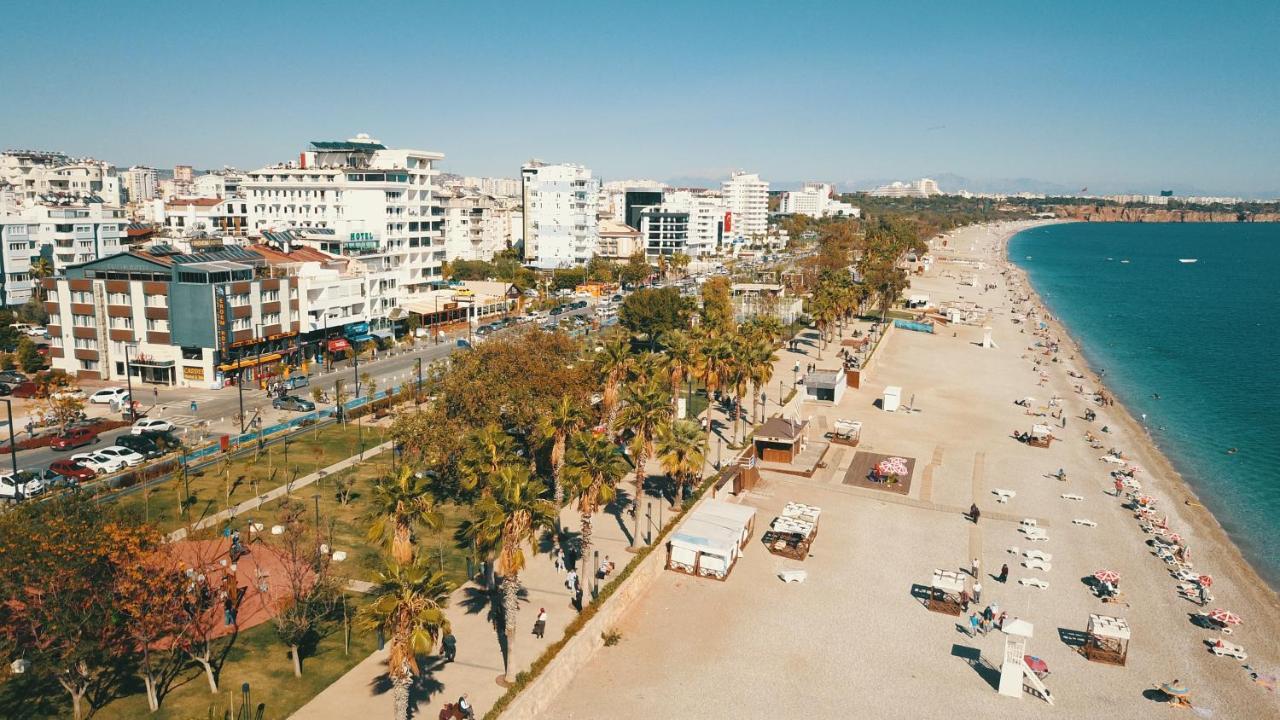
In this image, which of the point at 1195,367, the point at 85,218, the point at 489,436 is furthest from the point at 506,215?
the point at 489,436

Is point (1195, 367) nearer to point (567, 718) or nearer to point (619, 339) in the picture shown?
point (619, 339)

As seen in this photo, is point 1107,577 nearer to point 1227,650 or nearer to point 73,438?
point 1227,650

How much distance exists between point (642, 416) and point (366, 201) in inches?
3362

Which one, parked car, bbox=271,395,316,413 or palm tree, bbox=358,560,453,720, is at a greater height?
palm tree, bbox=358,560,453,720

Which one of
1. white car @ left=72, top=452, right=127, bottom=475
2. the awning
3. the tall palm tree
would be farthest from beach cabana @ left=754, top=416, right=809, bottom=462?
the awning

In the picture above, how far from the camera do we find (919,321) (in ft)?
412

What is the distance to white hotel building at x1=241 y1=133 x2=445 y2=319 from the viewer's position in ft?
370

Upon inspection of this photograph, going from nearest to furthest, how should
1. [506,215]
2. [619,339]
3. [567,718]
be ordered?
[567,718] → [619,339] → [506,215]

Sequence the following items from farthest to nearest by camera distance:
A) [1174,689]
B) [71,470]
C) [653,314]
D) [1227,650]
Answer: [653,314]
[71,470]
[1227,650]
[1174,689]

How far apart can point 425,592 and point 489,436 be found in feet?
35.9

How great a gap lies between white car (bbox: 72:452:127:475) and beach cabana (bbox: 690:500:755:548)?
34429 millimetres

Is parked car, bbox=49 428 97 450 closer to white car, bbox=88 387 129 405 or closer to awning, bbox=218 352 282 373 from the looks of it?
white car, bbox=88 387 129 405

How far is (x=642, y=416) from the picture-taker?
40.5 metres

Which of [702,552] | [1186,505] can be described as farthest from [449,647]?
[1186,505]
